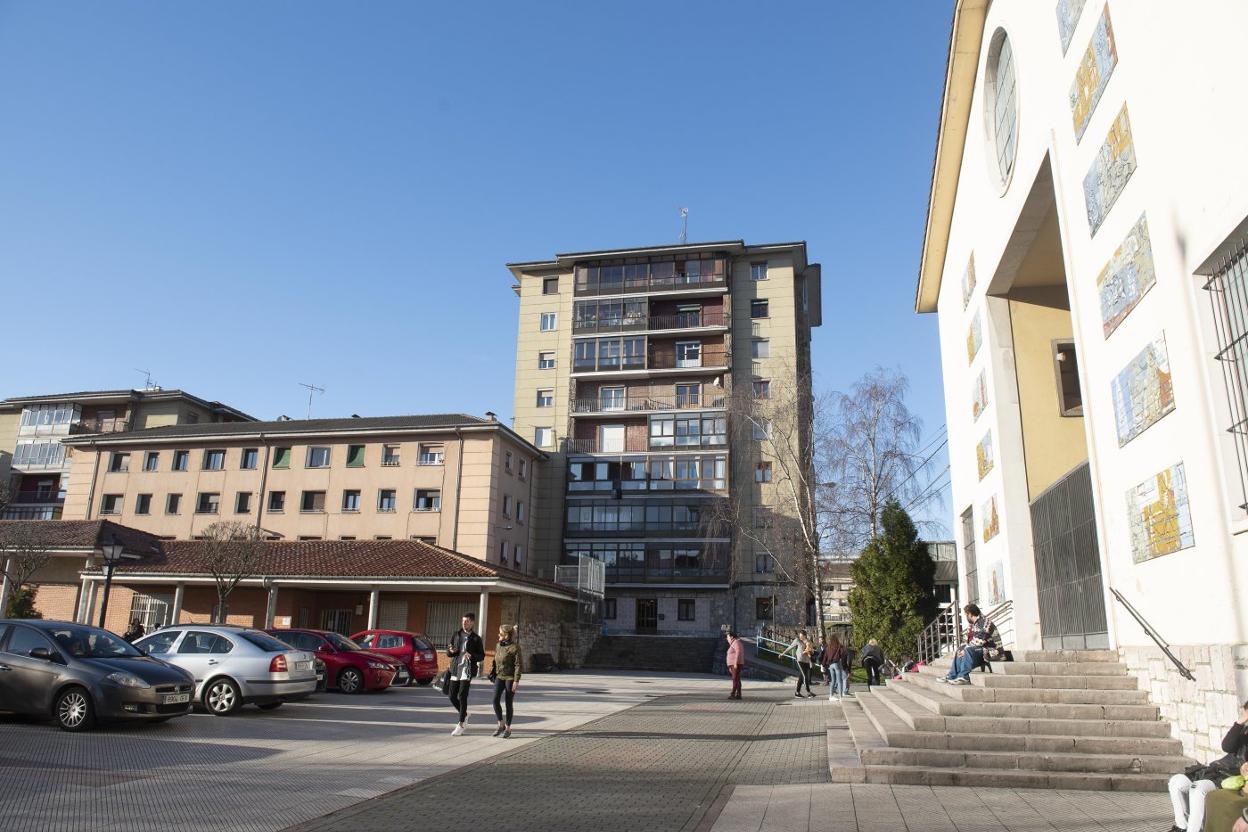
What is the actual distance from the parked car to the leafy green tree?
1837 centimetres

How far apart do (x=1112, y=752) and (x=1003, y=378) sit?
27.6ft

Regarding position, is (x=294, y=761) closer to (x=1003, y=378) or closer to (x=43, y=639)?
(x=43, y=639)

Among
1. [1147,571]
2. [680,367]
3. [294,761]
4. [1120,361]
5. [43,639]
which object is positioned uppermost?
[680,367]

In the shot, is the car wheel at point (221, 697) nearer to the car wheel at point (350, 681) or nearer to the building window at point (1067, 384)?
the car wheel at point (350, 681)

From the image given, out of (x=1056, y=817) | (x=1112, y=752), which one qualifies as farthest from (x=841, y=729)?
(x=1056, y=817)

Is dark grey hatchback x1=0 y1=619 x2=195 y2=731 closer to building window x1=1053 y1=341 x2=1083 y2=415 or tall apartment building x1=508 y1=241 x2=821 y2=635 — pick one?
building window x1=1053 y1=341 x2=1083 y2=415

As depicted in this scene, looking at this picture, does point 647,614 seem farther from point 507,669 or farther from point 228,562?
point 507,669

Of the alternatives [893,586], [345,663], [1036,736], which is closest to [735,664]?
[893,586]

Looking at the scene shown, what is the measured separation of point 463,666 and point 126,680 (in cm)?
448

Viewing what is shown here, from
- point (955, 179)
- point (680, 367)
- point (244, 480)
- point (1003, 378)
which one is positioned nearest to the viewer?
point (1003, 378)

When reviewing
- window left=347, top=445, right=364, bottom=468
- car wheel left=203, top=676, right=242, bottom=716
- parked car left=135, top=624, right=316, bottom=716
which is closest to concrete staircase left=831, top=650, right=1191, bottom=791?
parked car left=135, top=624, right=316, bottom=716

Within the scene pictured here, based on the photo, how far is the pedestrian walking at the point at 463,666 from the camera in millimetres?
12836

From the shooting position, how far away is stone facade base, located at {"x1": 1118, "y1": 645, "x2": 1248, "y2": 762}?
750 cm

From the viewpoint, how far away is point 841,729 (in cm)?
1373
